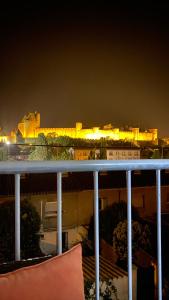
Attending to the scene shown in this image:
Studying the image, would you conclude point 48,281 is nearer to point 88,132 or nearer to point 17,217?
point 17,217

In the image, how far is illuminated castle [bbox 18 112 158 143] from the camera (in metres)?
29.3

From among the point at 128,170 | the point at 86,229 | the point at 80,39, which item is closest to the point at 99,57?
the point at 80,39

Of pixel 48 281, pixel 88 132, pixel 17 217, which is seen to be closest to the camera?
pixel 48 281

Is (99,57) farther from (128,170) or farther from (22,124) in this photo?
(128,170)

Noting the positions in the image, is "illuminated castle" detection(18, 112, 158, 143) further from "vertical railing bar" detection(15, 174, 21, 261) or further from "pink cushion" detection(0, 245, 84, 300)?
"pink cushion" detection(0, 245, 84, 300)

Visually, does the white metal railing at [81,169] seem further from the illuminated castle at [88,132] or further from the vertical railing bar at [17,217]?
the illuminated castle at [88,132]

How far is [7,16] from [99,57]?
8.88 metres

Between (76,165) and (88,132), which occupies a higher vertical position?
(88,132)

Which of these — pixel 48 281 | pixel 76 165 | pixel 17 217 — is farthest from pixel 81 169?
pixel 48 281

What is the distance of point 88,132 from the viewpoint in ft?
99.1

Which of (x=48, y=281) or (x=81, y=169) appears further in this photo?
(x=81, y=169)

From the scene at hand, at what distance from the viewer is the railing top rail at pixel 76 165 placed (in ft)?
4.20

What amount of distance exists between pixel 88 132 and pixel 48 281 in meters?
29.1

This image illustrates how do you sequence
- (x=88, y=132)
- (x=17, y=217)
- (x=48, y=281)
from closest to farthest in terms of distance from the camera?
(x=48, y=281) → (x=17, y=217) → (x=88, y=132)
